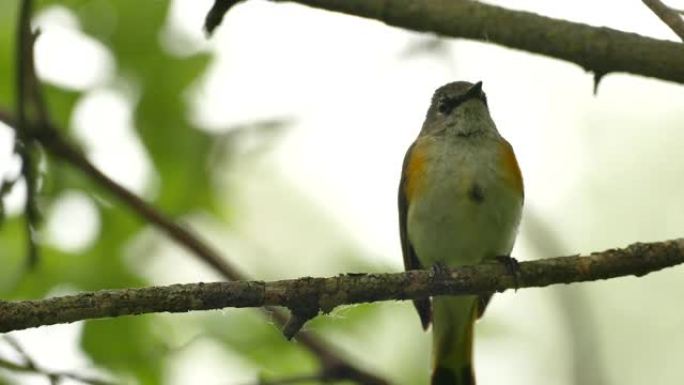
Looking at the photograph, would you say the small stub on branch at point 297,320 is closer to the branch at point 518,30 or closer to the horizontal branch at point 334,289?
the horizontal branch at point 334,289

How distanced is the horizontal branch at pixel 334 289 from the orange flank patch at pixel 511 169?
1.65m

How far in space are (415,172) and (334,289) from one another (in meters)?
2.24

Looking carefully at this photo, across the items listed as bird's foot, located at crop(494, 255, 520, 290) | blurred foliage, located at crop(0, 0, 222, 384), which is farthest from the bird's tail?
bird's foot, located at crop(494, 255, 520, 290)

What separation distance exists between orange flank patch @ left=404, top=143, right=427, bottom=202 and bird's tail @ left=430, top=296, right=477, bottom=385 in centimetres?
64

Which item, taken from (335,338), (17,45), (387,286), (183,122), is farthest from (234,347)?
(387,286)

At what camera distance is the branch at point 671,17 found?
3.93m

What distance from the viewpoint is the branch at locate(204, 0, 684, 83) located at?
3.79m

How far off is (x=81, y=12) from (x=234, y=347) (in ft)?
5.57

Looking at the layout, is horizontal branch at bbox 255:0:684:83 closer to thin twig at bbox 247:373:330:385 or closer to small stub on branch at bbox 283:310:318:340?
small stub on branch at bbox 283:310:318:340

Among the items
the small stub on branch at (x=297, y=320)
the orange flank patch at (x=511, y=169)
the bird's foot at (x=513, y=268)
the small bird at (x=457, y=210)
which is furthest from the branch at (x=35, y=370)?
the orange flank patch at (x=511, y=169)

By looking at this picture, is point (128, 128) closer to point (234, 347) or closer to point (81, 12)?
point (81, 12)

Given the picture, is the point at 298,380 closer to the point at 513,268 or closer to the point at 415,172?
the point at 513,268

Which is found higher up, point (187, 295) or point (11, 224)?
point (11, 224)

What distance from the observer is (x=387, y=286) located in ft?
10.9
